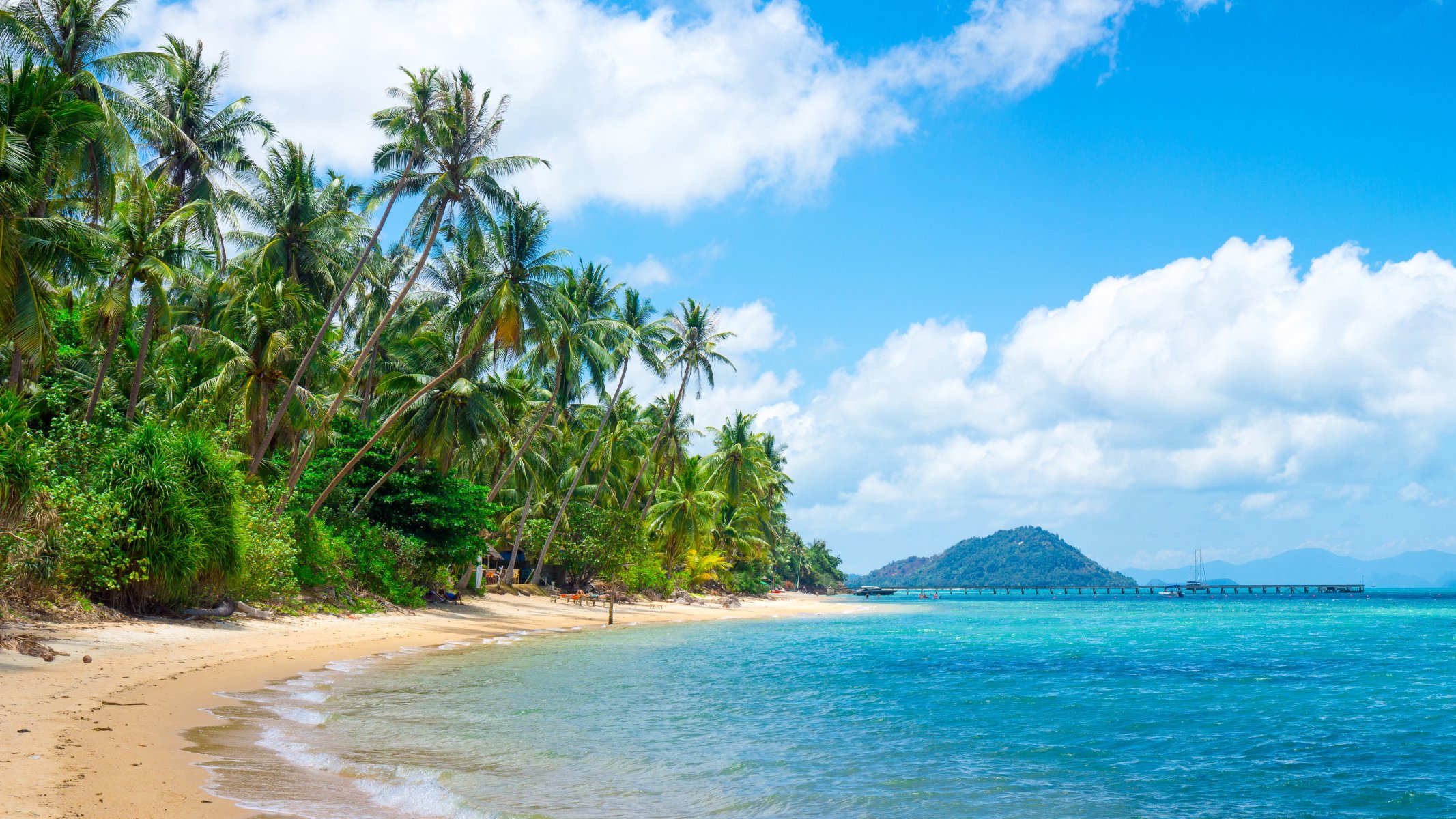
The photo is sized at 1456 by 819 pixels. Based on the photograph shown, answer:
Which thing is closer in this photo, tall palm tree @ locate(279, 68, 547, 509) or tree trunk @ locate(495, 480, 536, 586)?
tall palm tree @ locate(279, 68, 547, 509)

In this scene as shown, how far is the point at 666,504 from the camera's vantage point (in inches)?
1971

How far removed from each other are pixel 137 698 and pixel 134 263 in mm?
13497

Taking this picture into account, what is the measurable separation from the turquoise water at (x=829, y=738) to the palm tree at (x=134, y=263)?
32.0 feet

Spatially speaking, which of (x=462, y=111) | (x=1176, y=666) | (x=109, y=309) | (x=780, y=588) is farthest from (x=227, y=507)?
(x=780, y=588)

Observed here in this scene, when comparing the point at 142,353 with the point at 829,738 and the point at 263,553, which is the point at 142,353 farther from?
the point at 829,738

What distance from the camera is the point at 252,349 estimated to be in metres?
24.8

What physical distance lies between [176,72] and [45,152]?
1482cm

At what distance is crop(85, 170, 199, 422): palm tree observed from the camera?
766 inches

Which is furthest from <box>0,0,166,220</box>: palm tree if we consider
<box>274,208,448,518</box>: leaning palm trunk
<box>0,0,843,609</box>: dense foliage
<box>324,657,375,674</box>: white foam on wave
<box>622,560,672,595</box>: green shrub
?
<box>622,560,672,595</box>: green shrub

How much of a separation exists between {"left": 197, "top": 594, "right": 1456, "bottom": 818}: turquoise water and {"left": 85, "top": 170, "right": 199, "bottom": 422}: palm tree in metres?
9.74

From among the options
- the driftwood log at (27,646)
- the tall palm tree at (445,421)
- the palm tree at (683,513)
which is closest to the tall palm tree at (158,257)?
the tall palm tree at (445,421)

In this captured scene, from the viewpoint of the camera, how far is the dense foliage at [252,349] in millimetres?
14609

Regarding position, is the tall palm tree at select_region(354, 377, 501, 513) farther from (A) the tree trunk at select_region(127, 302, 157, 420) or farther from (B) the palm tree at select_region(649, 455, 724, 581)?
(B) the palm tree at select_region(649, 455, 724, 581)

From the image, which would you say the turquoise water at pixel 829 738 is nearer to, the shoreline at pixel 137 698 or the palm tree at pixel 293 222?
the shoreline at pixel 137 698
